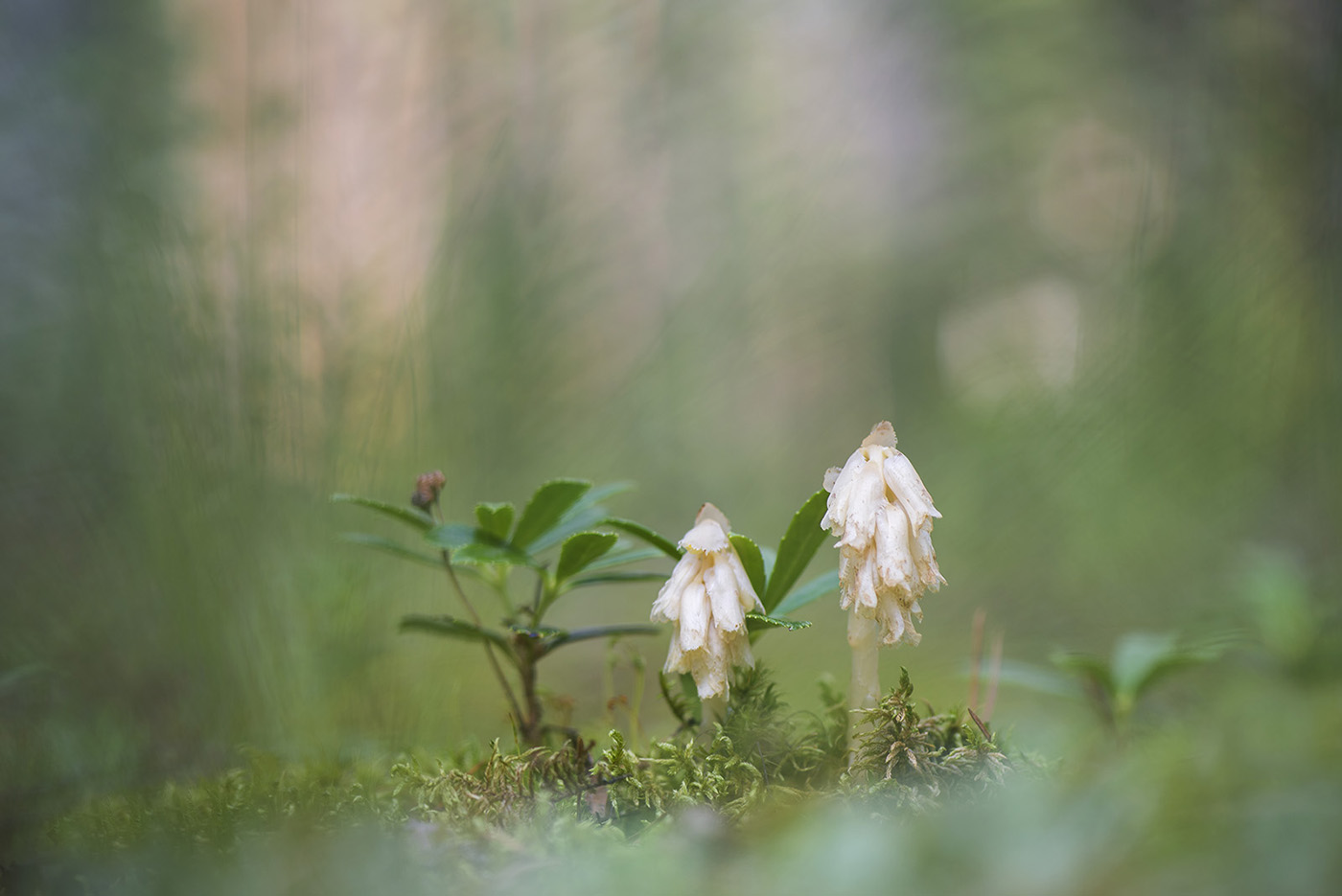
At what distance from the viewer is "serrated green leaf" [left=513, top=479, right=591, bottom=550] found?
1.00 meters

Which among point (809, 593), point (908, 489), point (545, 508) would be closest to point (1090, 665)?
point (809, 593)

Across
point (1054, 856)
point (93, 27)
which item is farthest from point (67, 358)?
point (1054, 856)

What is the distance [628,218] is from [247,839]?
7.80 ft

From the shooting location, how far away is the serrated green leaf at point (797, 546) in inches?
35.1

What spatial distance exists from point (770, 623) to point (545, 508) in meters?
0.36

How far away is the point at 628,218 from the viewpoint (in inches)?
109

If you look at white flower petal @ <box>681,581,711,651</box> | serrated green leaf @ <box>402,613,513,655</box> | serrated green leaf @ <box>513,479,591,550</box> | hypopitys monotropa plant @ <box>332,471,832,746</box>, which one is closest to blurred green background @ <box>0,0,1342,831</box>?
serrated green leaf @ <box>402,613,513,655</box>

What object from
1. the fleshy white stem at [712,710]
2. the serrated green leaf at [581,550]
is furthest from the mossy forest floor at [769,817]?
the serrated green leaf at [581,550]

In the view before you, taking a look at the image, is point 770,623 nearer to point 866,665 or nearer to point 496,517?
point 866,665

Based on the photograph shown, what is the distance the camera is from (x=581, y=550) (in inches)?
38.6

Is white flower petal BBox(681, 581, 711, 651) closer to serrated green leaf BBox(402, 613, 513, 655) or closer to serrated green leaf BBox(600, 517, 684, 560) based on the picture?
serrated green leaf BBox(600, 517, 684, 560)

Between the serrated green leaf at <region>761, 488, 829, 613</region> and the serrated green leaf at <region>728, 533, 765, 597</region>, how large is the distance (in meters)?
0.01

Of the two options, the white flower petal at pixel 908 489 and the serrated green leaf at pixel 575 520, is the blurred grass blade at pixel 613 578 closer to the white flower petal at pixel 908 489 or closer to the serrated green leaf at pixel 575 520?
the serrated green leaf at pixel 575 520

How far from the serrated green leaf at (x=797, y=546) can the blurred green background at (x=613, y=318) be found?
2.01ft
